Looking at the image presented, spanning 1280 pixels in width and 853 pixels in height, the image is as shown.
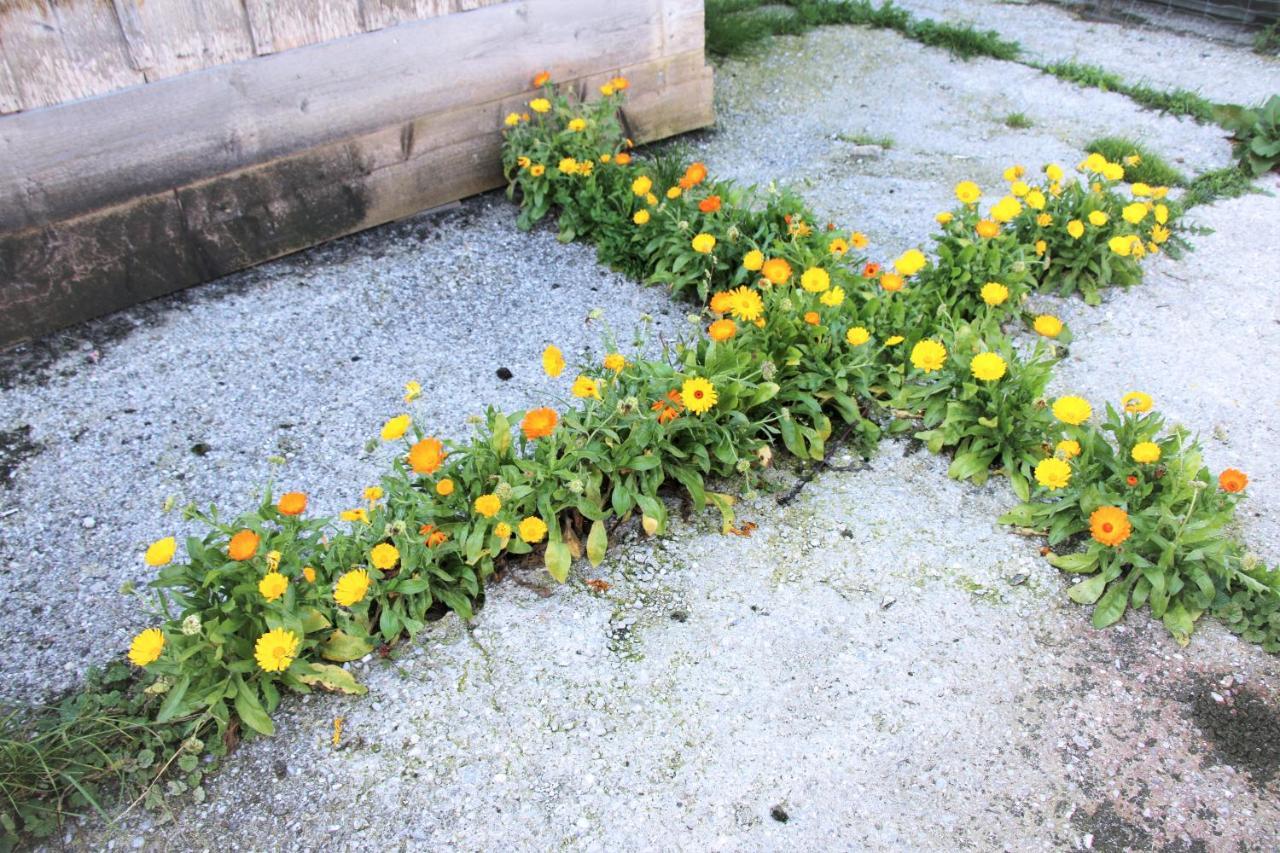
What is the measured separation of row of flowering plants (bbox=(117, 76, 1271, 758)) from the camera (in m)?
2.29

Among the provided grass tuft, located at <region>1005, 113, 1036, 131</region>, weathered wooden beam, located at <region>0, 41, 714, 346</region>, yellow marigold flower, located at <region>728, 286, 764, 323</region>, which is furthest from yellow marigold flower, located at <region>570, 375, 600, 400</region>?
grass tuft, located at <region>1005, 113, 1036, 131</region>

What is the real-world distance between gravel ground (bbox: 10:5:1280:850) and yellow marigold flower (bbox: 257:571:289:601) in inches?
12.9

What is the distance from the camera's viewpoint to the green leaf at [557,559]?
8.43 feet

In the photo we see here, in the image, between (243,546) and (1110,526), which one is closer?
(243,546)

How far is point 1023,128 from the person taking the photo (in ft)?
16.5

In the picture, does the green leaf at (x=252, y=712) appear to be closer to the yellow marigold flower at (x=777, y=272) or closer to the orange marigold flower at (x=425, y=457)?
the orange marigold flower at (x=425, y=457)

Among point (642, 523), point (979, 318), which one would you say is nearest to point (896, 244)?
point (979, 318)

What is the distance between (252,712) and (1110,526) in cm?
211

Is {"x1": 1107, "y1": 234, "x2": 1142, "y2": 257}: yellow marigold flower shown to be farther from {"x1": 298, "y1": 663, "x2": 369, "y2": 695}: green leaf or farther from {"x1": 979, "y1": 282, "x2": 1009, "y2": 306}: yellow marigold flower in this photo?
{"x1": 298, "y1": 663, "x2": 369, "y2": 695}: green leaf

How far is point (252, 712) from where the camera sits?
222 cm

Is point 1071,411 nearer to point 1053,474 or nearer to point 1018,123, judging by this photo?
point 1053,474

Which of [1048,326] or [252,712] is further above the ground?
[1048,326]

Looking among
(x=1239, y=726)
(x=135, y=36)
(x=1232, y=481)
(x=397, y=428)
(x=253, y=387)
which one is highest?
(x=135, y=36)

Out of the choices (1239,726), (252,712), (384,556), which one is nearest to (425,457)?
(384,556)
